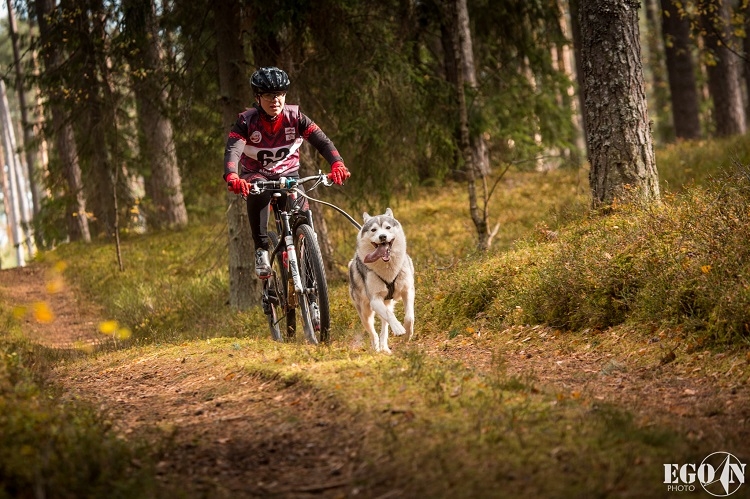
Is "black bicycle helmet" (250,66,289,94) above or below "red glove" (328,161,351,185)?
above

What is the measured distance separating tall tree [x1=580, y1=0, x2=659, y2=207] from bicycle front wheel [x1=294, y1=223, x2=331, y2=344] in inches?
159

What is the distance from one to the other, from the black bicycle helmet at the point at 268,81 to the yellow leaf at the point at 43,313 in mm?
9284

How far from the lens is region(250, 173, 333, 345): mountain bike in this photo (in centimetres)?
747

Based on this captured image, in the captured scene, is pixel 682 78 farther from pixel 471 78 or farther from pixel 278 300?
pixel 278 300

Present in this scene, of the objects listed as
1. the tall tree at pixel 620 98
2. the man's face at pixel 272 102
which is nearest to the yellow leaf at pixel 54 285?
the man's face at pixel 272 102

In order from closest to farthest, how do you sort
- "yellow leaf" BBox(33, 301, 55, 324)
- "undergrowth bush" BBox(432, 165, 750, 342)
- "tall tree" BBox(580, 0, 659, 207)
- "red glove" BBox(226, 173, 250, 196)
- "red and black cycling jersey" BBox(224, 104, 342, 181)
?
"undergrowth bush" BBox(432, 165, 750, 342) < "red glove" BBox(226, 173, 250, 196) < "red and black cycling jersey" BBox(224, 104, 342, 181) < "tall tree" BBox(580, 0, 659, 207) < "yellow leaf" BBox(33, 301, 55, 324)

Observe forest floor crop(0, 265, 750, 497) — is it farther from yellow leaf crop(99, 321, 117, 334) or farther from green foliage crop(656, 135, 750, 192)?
green foliage crop(656, 135, 750, 192)

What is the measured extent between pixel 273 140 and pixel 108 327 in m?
6.79

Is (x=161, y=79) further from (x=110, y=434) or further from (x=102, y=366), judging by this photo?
(x=110, y=434)

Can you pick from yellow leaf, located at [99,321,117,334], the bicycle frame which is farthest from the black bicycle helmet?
yellow leaf, located at [99,321,117,334]

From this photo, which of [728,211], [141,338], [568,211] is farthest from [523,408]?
[141,338]

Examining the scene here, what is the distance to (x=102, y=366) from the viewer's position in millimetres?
8688

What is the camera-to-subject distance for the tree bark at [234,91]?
37.6ft

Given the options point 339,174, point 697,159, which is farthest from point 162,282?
point 697,159
